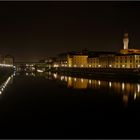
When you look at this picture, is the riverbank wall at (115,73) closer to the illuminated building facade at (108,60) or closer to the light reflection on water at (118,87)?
the light reflection on water at (118,87)

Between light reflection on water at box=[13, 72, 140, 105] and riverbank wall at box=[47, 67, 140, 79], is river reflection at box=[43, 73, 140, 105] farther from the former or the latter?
riverbank wall at box=[47, 67, 140, 79]

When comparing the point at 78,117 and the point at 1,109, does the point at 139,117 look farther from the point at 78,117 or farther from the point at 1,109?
the point at 1,109

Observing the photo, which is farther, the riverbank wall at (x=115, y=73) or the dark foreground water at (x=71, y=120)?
the riverbank wall at (x=115, y=73)

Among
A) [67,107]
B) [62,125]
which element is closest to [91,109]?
[67,107]

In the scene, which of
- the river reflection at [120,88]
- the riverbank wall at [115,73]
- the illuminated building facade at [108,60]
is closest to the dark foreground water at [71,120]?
the river reflection at [120,88]

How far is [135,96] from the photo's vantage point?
19406mm

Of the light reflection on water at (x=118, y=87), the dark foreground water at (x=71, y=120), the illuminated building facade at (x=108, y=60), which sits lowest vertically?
the light reflection on water at (x=118, y=87)

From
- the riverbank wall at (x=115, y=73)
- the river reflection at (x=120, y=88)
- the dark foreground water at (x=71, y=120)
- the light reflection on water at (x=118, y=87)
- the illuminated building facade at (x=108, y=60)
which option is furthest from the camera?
the illuminated building facade at (x=108, y=60)

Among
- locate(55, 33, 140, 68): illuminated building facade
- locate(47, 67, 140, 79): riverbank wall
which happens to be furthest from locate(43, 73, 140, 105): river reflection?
locate(55, 33, 140, 68): illuminated building facade

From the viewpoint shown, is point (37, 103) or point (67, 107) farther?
point (37, 103)

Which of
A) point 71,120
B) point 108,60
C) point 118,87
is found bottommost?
point 118,87

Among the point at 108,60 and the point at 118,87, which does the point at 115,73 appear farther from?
the point at 108,60

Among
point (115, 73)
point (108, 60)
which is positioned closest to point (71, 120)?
point (115, 73)

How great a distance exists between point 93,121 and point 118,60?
158ft
